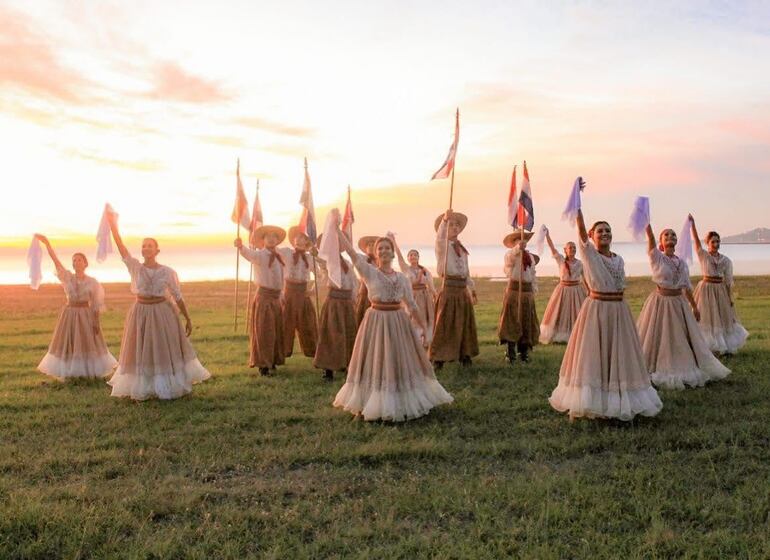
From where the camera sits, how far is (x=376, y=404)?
7.99 metres

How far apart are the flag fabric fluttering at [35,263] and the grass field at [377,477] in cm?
189

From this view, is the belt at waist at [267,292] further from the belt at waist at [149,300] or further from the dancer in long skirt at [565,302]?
the dancer in long skirt at [565,302]

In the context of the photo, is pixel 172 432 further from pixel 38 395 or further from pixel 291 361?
pixel 291 361

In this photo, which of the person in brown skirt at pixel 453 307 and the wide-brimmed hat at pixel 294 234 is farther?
the wide-brimmed hat at pixel 294 234

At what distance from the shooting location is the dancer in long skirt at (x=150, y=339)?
370 inches

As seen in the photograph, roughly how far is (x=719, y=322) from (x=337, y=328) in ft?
24.0

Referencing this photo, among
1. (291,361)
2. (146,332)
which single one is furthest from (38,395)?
(291,361)

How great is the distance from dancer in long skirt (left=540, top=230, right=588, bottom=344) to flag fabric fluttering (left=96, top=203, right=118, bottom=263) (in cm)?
924

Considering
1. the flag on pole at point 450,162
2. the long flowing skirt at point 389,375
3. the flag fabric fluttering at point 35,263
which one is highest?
the flag on pole at point 450,162

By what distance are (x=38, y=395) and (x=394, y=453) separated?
6169 millimetres

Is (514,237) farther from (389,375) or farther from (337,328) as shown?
(389,375)

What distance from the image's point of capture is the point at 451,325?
11.6 metres

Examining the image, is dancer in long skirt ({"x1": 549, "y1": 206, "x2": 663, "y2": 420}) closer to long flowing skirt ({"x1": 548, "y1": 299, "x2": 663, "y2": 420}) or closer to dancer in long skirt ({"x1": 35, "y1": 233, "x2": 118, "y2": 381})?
long flowing skirt ({"x1": 548, "y1": 299, "x2": 663, "y2": 420})

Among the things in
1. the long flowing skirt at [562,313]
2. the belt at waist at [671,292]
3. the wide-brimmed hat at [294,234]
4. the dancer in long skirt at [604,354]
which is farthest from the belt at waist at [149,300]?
the long flowing skirt at [562,313]
